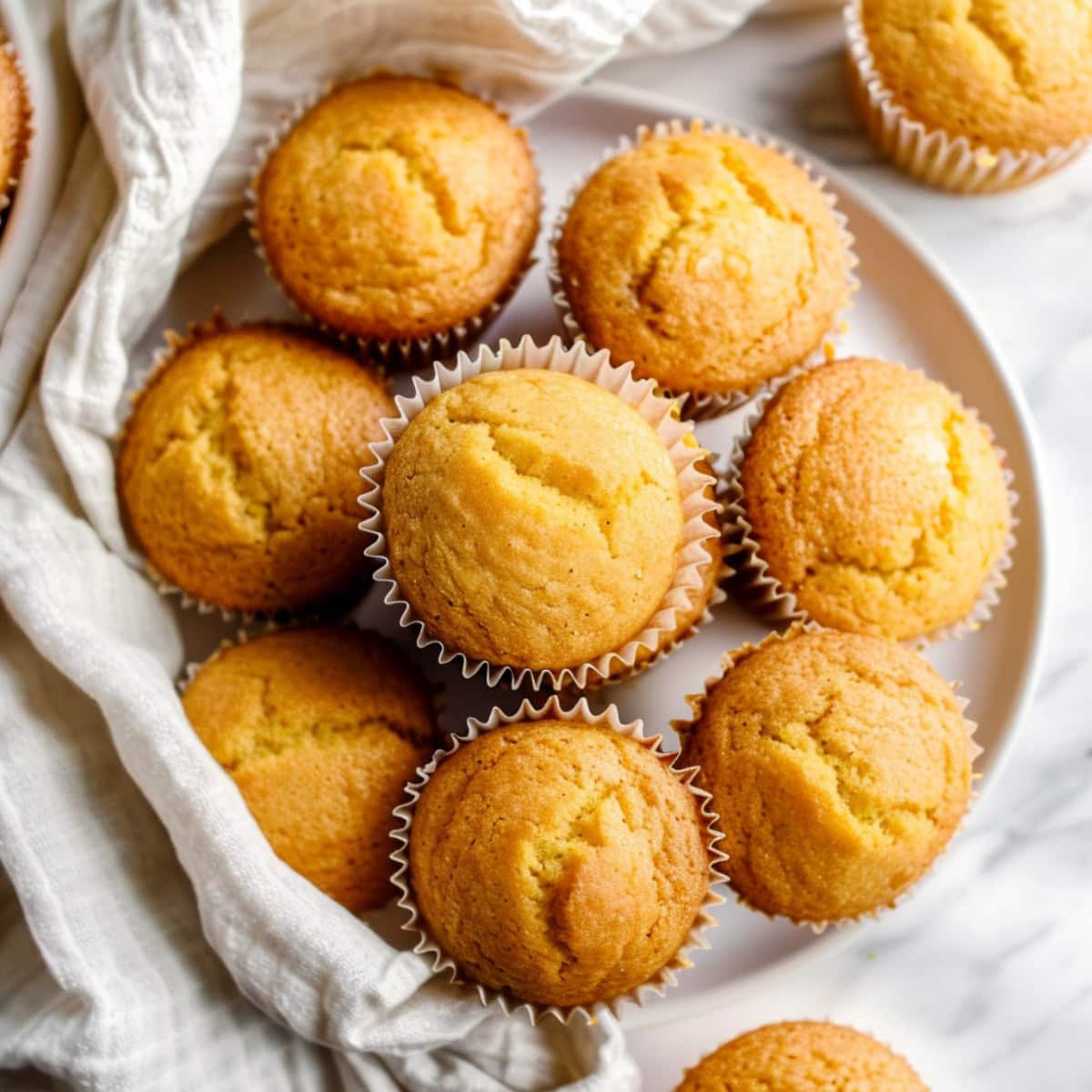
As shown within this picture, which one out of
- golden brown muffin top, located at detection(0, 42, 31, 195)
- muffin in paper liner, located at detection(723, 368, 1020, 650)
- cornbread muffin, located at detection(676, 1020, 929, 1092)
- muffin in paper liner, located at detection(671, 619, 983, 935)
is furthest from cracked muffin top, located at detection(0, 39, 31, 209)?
cornbread muffin, located at detection(676, 1020, 929, 1092)

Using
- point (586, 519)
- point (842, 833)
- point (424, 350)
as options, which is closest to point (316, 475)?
point (424, 350)

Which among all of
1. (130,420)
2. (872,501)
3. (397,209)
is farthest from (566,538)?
(130,420)

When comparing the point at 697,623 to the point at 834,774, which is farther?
the point at 697,623

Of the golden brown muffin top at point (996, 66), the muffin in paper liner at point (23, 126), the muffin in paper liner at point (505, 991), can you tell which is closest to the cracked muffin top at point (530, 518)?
the muffin in paper liner at point (505, 991)

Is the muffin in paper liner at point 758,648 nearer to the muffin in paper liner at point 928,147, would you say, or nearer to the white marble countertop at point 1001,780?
the white marble countertop at point 1001,780

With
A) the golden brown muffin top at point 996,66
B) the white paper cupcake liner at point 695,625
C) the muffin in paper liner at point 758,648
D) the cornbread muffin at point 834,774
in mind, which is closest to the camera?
the cornbread muffin at point 834,774

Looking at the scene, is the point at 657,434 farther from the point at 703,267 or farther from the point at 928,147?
the point at 928,147
